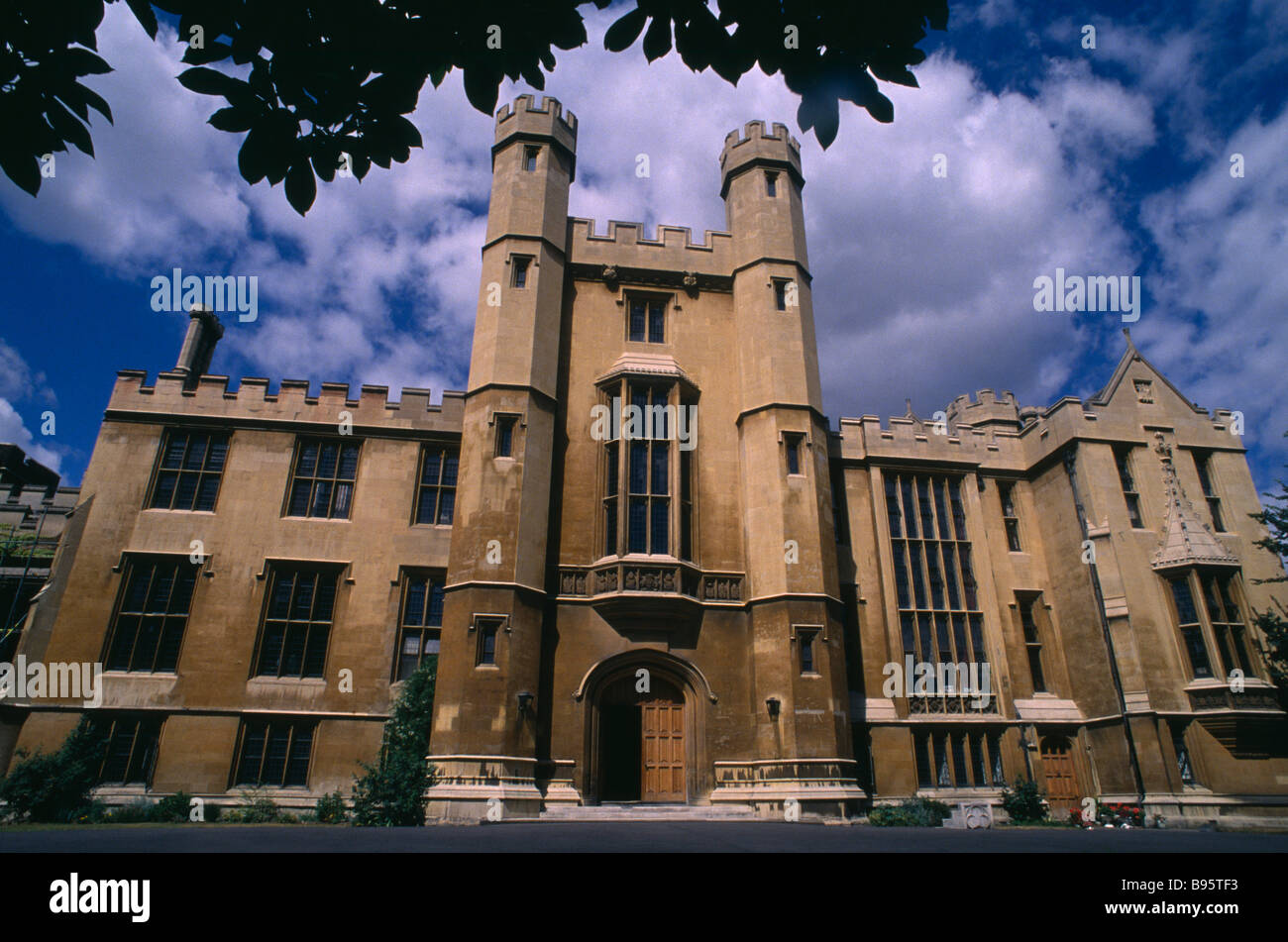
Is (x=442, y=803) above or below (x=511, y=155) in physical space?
below

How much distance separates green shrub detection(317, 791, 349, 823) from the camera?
1470cm

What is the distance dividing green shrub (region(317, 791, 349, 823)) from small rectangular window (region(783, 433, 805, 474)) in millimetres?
11874

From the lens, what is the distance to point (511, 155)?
62.9ft

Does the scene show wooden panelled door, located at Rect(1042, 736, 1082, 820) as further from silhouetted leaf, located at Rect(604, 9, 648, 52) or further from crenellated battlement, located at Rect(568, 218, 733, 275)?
silhouetted leaf, located at Rect(604, 9, 648, 52)

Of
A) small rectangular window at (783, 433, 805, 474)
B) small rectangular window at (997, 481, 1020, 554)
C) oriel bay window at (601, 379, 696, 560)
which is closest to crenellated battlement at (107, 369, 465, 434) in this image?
oriel bay window at (601, 379, 696, 560)

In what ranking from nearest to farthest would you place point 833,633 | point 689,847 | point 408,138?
point 408,138 → point 689,847 → point 833,633

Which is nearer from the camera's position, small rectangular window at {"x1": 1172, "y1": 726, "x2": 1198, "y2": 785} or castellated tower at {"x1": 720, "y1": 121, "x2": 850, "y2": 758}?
castellated tower at {"x1": 720, "y1": 121, "x2": 850, "y2": 758}

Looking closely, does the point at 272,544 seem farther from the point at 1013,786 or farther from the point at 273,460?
the point at 1013,786

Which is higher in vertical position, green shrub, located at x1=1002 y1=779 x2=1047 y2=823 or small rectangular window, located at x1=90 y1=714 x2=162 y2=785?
small rectangular window, located at x1=90 y1=714 x2=162 y2=785

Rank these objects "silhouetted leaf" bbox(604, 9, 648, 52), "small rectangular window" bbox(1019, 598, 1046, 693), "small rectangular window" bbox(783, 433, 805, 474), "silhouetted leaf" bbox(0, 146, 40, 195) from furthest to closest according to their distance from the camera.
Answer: "small rectangular window" bbox(1019, 598, 1046, 693) → "small rectangular window" bbox(783, 433, 805, 474) → "silhouetted leaf" bbox(604, 9, 648, 52) → "silhouetted leaf" bbox(0, 146, 40, 195)

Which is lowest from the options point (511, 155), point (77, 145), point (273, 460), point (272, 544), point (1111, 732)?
point (1111, 732)

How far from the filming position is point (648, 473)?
57.3 feet
